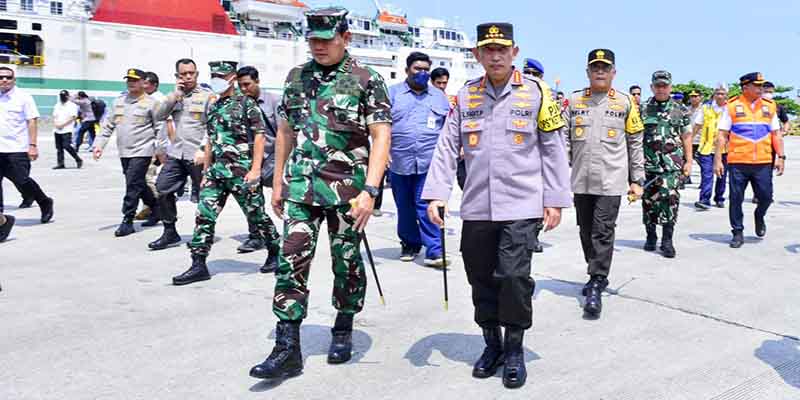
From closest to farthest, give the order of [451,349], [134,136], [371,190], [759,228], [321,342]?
[371,190] → [451,349] → [321,342] → [134,136] → [759,228]

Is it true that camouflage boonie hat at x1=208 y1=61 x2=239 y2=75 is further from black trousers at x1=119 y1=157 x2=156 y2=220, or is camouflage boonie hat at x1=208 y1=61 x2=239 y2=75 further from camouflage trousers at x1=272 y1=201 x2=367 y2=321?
camouflage trousers at x1=272 y1=201 x2=367 y2=321

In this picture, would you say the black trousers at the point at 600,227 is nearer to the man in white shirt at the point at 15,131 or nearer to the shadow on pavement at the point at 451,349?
the shadow on pavement at the point at 451,349

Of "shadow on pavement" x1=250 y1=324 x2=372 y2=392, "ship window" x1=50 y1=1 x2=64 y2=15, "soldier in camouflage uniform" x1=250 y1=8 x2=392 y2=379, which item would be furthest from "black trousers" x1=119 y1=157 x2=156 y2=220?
"ship window" x1=50 y1=1 x2=64 y2=15

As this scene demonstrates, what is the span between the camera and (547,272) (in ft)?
20.6

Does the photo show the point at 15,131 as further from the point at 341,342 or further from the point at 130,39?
the point at 130,39

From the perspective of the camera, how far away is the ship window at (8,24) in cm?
3325

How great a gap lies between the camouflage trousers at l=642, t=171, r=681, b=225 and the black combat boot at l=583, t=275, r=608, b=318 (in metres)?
2.38

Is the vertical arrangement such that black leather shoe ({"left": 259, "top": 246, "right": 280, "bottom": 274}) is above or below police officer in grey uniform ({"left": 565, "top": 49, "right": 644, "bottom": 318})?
below

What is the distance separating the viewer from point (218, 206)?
5.86 m

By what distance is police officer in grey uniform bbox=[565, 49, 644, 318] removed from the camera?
206 inches

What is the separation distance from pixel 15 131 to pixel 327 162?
20.4 feet

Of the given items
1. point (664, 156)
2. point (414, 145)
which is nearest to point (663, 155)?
point (664, 156)

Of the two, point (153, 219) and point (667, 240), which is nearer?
point (667, 240)

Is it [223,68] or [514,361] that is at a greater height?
[223,68]
